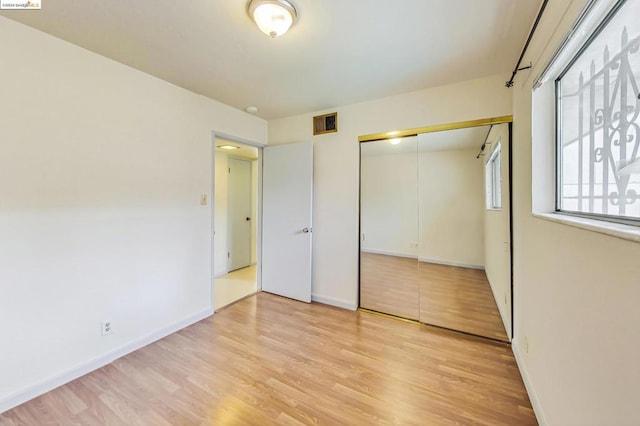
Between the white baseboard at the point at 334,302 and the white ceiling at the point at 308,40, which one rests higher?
the white ceiling at the point at 308,40

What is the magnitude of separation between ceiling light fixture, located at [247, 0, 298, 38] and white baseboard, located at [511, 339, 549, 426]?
2.68 metres

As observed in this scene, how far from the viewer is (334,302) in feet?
10.2

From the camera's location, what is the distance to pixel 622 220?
2.82 feet

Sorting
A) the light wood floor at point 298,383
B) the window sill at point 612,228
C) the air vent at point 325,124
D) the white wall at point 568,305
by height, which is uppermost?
the air vent at point 325,124

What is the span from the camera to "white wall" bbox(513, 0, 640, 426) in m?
0.73

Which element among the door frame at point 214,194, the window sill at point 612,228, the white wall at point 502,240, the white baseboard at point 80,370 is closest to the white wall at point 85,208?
the white baseboard at point 80,370

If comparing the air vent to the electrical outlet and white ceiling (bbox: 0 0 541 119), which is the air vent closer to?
white ceiling (bbox: 0 0 541 119)

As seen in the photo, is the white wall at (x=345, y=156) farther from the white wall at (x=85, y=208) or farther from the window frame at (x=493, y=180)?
the white wall at (x=85, y=208)

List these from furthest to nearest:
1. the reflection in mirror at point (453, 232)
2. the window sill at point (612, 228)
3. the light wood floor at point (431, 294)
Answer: the reflection in mirror at point (453, 232) → the light wood floor at point (431, 294) → the window sill at point (612, 228)

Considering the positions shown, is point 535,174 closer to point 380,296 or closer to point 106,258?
point 380,296

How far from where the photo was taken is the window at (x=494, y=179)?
2.50 metres

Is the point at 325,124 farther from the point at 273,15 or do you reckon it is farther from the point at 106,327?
the point at 106,327

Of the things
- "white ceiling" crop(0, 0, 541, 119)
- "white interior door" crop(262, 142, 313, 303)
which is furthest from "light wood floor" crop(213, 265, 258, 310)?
"white ceiling" crop(0, 0, 541, 119)

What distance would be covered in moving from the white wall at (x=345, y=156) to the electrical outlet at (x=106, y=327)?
6.72 ft
